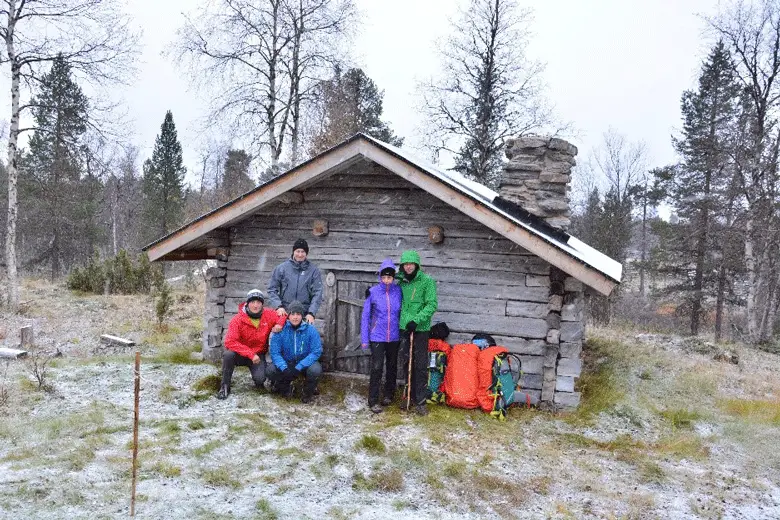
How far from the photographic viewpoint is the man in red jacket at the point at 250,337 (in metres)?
6.15

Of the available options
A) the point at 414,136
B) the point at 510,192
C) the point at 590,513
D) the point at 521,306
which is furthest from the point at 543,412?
the point at 414,136

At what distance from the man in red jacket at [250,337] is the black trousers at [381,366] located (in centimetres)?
118

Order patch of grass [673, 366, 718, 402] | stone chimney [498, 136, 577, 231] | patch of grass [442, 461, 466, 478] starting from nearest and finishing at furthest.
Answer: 1. patch of grass [442, 461, 466, 478]
2. patch of grass [673, 366, 718, 402]
3. stone chimney [498, 136, 577, 231]

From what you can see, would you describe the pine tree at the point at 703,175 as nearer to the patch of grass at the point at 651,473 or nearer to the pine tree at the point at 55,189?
the patch of grass at the point at 651,473

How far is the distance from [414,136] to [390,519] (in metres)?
15.4

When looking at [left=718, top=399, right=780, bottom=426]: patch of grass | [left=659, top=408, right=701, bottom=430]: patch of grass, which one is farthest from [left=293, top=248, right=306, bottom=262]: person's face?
[left=718, top=399, right=780, bottom=426]: patch of grass

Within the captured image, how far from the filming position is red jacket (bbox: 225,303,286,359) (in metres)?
6.18

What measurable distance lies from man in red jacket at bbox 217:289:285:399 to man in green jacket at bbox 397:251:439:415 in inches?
58.8

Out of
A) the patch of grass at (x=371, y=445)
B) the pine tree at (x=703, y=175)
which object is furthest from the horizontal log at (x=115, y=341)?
the pine tree at (x=703, y=175)

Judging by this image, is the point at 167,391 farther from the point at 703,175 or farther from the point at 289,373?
the point at 703,175

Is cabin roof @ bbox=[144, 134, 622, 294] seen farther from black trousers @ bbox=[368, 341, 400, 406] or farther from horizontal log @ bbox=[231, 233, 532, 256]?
black trousers @ bbox=[368, 341, 400, 406]

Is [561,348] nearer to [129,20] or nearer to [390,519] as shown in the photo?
[390,519]

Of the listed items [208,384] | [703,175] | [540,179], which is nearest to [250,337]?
[208,384]

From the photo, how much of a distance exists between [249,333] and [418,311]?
2.06 meters
